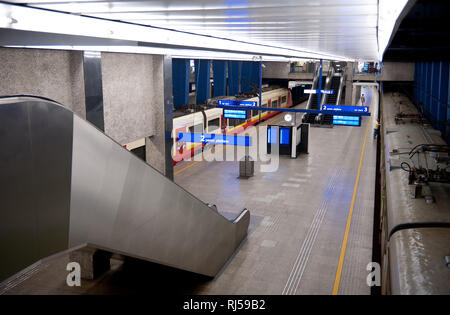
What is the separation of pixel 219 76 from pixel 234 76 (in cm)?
281

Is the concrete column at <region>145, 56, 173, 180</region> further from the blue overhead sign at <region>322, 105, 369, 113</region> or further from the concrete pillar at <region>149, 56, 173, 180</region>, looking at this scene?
the blue overhead sign at <region>322, 105, 369, 113</region>

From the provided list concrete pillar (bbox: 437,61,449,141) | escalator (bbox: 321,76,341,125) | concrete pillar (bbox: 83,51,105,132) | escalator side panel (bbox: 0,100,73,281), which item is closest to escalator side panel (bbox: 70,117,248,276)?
escalator side panel (bbox: 0,100,73,281)

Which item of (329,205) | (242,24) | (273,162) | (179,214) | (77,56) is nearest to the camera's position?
(242,24)

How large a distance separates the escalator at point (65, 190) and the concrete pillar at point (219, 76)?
20133 millimetres

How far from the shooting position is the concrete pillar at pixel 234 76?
26266mm

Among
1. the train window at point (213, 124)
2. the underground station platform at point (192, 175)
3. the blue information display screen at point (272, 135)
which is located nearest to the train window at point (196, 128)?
A: the underground station platform at point (192, 175)

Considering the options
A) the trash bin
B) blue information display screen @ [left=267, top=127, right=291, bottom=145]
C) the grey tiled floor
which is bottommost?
the grey tiled floor

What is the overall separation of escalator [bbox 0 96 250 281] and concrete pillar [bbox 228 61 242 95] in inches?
891

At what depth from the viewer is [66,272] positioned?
7.99 metres

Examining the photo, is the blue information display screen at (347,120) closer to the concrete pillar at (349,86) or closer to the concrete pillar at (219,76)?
the concrete pillar at (219,76)

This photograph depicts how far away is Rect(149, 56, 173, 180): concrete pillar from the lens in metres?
13.0
